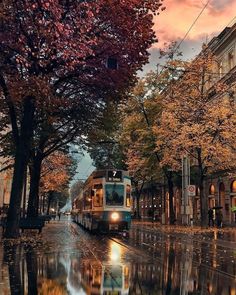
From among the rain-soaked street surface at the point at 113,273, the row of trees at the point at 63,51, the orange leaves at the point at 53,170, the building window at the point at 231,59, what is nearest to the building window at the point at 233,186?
the building window at the point at 231,59

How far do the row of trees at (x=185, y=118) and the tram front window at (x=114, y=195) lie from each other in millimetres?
4529

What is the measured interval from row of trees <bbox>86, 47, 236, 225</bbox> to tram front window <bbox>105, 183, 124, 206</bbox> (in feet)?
14.9

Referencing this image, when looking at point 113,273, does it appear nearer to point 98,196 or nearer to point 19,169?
point 19,169

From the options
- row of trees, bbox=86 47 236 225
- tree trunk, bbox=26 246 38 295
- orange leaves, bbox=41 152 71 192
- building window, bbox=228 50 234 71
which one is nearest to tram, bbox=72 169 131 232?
row of trees, bbox=86 47 236 225

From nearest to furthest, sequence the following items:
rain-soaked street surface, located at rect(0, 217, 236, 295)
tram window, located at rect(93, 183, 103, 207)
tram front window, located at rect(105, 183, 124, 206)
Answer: rain-soaked street surface, located at rect(0, 217, 236, 295) < tram front window, located at rect(105, 183, 124, 206) < tram window, located at rect(93, 183, 103, 207)

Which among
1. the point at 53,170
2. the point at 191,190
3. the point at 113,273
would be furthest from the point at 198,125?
the point at 113,273

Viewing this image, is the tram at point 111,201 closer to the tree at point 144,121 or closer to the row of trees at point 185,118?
the row of trees at point 185,118

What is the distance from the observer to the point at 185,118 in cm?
3794

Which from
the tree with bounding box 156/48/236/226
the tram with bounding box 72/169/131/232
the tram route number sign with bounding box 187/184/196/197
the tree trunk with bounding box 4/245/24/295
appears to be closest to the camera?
the tree trunk with bounding box 4/245/24/295

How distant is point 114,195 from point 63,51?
13.4 m

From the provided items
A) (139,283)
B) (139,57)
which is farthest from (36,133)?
(139,283)

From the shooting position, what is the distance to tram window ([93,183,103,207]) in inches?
1180

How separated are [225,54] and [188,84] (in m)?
13.6

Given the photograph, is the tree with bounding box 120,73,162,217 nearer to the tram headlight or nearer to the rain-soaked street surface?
the tram headlight
